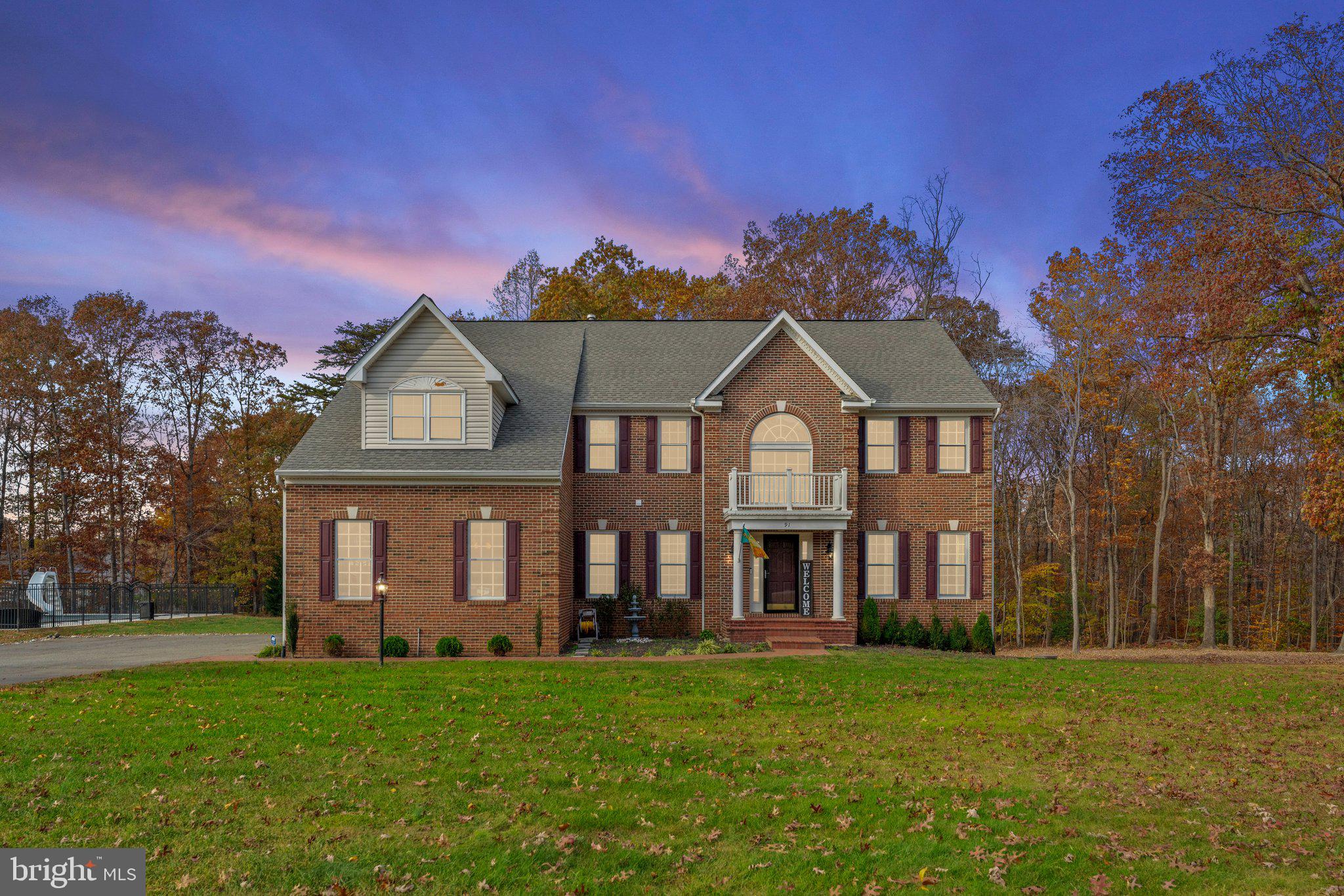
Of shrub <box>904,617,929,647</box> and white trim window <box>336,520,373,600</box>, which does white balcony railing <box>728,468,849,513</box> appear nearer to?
shrub <box>904,617,929,647</box>

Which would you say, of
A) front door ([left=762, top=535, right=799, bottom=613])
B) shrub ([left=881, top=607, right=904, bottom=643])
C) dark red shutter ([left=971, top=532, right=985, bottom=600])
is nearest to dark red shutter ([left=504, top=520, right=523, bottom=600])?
front door ([left=762, top=535, right=799, bottom=613])

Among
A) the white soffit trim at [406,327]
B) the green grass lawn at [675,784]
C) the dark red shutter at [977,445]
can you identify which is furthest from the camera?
the dark red shutter at [977,445]

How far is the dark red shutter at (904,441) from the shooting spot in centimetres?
2173

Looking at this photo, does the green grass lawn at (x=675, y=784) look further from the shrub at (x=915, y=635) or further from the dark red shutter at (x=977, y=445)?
the dark red shutter at (x=977, y=445)

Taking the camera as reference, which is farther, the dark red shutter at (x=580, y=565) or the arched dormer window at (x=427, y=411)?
the dark red shutter at (x=580, y=565)

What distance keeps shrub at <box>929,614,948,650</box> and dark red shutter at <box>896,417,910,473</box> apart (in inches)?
154

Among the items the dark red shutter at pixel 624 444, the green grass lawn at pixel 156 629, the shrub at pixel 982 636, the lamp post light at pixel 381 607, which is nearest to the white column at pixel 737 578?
the dark red shutter at pixel 624 444

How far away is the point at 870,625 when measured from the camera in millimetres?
20922

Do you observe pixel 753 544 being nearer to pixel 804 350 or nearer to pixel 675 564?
pixel 675 564

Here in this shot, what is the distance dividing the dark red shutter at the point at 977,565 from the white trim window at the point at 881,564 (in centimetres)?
199

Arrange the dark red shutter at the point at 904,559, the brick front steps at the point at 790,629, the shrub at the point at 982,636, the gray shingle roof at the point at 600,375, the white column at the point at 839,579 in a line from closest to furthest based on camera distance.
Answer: the gray shingle roof at the point at 600,375
the brick front steps at the point at 790,629
the white column at the point at 839,579
the shrub at the point at 982,636
the dark red shutter at the point at 904,559

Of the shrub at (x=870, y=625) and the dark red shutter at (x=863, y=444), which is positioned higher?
the dark red shutter at (x=863, y=444)

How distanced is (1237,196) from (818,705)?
14.3 m

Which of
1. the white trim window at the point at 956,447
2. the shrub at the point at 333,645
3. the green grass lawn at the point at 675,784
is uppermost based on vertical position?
the white trim window at the point at 956,447
